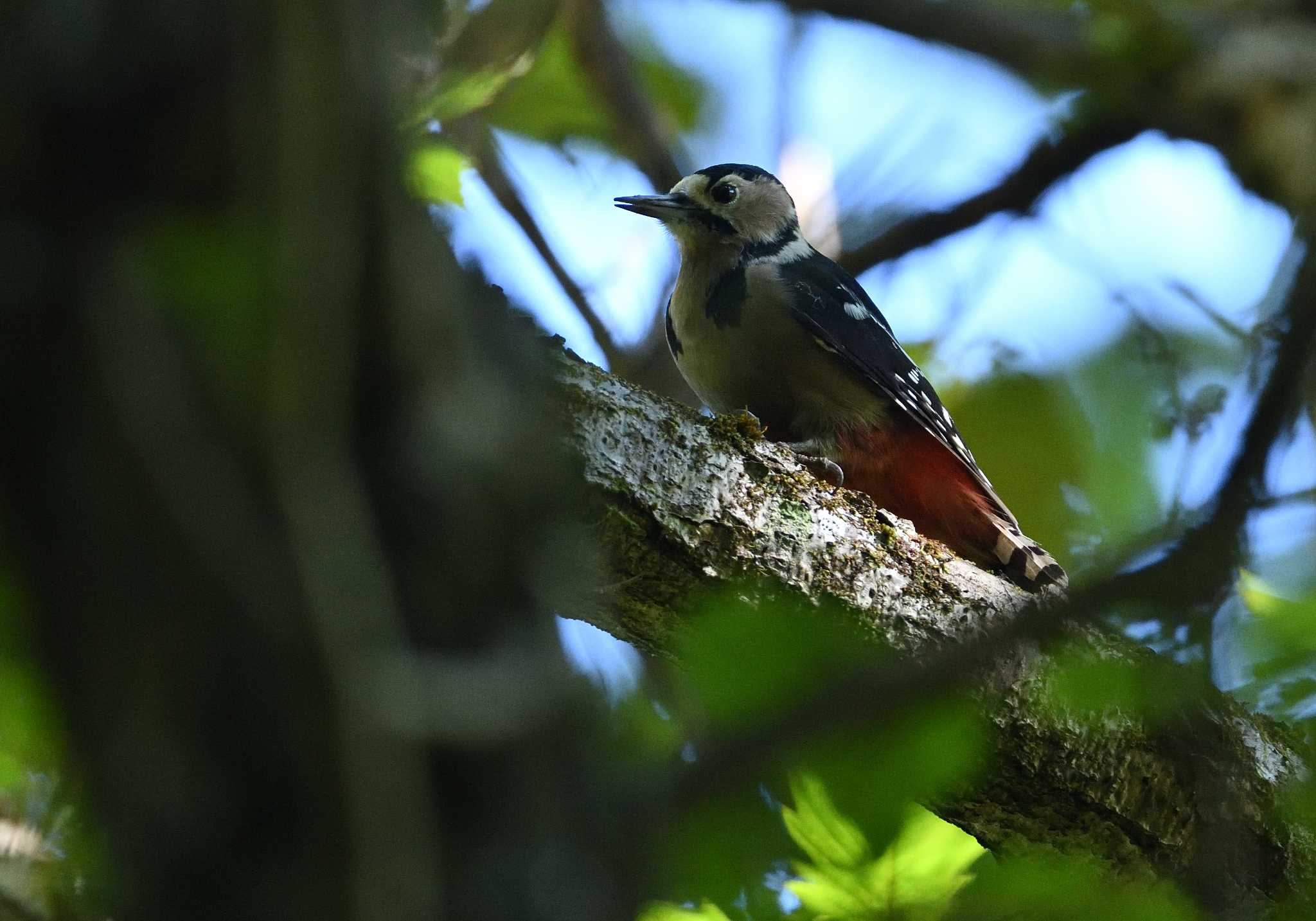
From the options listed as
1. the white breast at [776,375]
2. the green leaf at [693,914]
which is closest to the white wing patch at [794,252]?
the white breast at [776,375]

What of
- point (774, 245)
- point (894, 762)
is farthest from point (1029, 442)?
point (894, 762)

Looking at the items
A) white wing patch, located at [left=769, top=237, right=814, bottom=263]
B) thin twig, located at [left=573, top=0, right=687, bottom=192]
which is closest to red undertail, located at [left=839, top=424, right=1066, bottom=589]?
white wing patch, located at [left=769, top=237, right=814, bottom=263]

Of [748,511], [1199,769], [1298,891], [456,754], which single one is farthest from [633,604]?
[456,754]

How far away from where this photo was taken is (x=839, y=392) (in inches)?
159

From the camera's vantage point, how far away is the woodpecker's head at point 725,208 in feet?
15.3

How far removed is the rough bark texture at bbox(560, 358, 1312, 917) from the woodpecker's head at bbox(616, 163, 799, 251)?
202 centimetres

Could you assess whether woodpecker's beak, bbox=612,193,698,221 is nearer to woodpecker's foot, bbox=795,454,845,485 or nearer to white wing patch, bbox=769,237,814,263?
white wing patch, bbox=769,237,814,263

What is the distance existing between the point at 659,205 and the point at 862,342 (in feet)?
3.35

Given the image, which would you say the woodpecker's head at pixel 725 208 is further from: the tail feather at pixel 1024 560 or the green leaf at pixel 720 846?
the green leaf at pixel 720 846

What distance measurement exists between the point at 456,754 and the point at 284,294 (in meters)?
0.37

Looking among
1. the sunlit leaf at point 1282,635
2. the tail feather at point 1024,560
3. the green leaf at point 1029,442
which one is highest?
the green leaf at point 1029,442

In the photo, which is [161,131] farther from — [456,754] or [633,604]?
[633,604]

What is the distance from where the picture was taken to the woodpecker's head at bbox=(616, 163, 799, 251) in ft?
15.3

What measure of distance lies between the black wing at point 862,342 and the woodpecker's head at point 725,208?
37 centimetres
